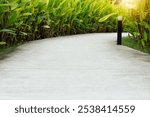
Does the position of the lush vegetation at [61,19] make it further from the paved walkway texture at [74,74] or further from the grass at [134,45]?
the paved walkway texture at [74,74]

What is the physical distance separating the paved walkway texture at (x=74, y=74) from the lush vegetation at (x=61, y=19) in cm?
69

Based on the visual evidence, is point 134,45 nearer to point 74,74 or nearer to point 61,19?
point 61,19

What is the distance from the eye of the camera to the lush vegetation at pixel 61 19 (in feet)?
35.5

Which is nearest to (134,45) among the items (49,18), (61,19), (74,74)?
(49,18)

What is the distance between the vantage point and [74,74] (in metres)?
7.62

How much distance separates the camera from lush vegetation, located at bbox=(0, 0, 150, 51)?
10.8 metres

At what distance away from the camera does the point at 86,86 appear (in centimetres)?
665

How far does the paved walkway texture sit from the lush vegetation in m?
0.69

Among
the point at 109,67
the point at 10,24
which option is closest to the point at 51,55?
the point at 10,24

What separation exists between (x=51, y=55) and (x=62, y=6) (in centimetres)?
574

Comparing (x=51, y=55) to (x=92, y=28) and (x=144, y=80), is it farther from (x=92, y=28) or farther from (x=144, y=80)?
(x=92, y=28)

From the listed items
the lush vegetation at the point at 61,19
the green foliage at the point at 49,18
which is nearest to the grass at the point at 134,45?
the lush vegetation at the point at 61,19

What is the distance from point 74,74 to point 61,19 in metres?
8.32

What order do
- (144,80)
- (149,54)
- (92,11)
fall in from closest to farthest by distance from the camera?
(144,80), (149,54), (92,11)
